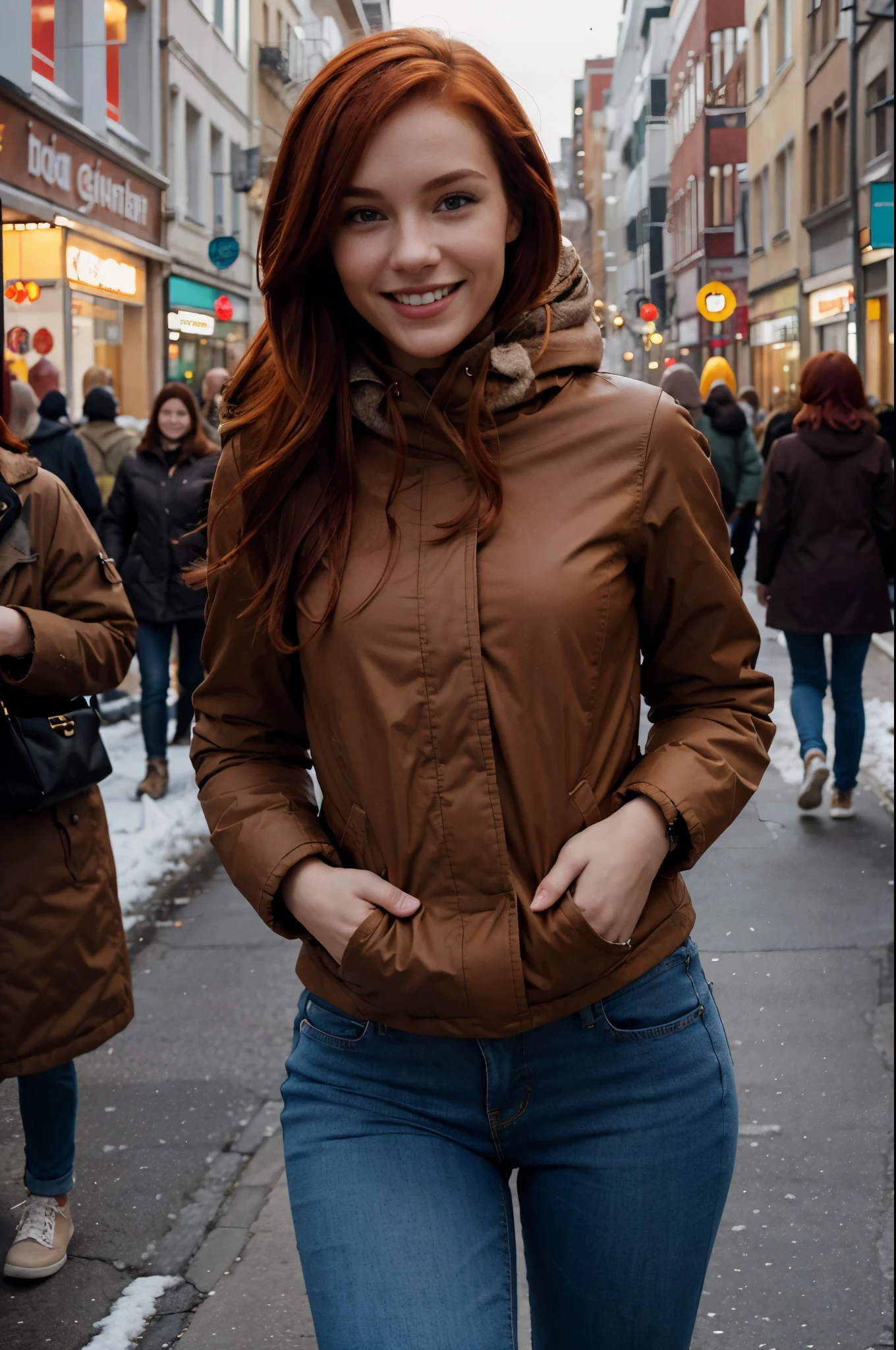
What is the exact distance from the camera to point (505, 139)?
172 centimetres

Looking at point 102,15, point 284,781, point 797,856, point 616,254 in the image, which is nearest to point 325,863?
point 284,781

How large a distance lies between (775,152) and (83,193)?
4339 mm

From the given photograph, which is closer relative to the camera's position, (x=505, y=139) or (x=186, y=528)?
(x=505, y=139)

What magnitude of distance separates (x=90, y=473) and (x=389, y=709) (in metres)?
6.85

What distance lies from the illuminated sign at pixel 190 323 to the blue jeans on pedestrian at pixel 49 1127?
32.3 ft

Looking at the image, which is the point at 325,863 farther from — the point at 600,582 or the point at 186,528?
the point at 186,528

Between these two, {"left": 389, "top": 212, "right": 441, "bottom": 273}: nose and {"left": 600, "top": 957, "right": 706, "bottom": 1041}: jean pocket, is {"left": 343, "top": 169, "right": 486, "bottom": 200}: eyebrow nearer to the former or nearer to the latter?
{"left": 389, "top": 212, "right": 441, "bottom": 273}: nose

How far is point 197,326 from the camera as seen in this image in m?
12.8

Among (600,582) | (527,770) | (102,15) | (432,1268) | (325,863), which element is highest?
(102,15)

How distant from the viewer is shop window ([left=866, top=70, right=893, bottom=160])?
16.5 m

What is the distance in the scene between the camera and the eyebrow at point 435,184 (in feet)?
5.52

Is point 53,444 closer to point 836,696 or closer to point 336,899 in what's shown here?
point 836,696

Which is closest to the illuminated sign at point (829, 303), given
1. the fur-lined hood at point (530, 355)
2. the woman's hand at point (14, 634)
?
the woman's hand at point (14, 634)

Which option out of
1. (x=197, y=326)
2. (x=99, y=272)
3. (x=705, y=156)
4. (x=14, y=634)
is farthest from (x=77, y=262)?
(x=14, y=634)
